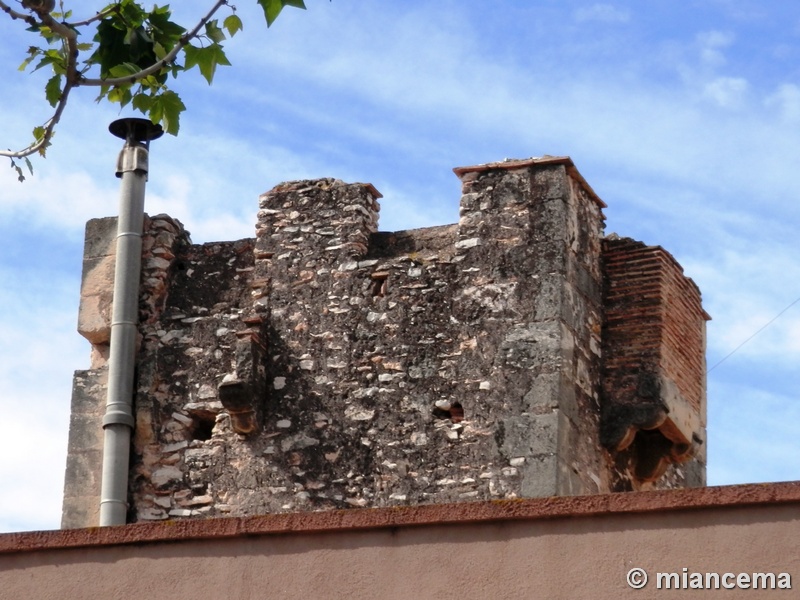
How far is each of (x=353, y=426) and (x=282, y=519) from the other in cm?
610

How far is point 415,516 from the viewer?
9156 mm

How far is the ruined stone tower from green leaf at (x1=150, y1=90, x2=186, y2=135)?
20.6 ft

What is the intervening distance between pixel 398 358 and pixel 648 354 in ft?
6.20

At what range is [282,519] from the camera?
30.6ft

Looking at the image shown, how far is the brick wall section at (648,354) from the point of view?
15.5 meters

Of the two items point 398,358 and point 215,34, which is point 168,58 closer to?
point 215,34

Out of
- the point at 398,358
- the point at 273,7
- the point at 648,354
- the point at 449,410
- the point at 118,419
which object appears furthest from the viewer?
the point at 118,419

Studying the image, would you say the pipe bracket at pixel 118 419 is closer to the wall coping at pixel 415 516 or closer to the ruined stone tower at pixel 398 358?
the ruined stone tower at pixel 398 358

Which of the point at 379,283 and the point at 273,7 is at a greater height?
the point at 379,283

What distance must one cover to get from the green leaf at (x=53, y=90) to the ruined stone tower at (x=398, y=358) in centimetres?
652

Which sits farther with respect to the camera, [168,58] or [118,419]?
[118,419]

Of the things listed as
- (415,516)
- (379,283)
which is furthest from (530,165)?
(415,516)

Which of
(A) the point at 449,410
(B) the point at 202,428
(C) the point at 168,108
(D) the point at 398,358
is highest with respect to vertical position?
(D) the point at 398,358

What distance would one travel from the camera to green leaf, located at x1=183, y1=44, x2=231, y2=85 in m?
8.73
